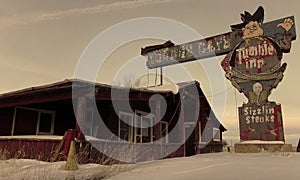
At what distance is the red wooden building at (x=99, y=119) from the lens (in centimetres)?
986

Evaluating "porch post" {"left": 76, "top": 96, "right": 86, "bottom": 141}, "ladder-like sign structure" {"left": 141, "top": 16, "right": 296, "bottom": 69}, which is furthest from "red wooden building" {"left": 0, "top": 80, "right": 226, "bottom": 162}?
"ladder-like sign structure" {"left": 141, "top": 16, "right": 296, "bottom": 69}

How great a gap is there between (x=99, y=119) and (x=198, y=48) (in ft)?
30.5

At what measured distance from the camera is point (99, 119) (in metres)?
13.6

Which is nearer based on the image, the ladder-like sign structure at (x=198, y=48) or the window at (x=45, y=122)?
the window at (x=45, y=122)

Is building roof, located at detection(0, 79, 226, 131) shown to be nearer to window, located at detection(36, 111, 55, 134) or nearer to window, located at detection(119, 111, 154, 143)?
window, located at detection(36, 111, 55, 134)

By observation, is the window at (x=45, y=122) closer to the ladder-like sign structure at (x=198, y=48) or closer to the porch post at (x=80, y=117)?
the porch post at (x=80, y=117)

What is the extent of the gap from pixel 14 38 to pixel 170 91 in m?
10.5

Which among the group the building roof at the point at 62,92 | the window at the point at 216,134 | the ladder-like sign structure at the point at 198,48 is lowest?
the window at the point at 216,134

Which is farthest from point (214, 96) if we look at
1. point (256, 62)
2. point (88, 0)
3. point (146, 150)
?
point (88, 0)

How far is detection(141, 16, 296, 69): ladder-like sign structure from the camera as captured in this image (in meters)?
14.9

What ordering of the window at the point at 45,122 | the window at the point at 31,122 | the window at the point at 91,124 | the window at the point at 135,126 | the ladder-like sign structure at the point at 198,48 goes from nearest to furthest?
the window at the point at 91,124, the window at the point at 135,126, the window at the point at 31,122, the window at the point at 45,122, the ladder-like sign structure at the point at 198,48

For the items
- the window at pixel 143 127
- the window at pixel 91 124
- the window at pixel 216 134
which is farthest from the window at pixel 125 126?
the window at pixel 216 134

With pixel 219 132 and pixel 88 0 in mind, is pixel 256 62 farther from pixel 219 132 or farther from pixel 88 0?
pixel 88 0

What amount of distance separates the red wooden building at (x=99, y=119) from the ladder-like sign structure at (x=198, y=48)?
330 centimetres
